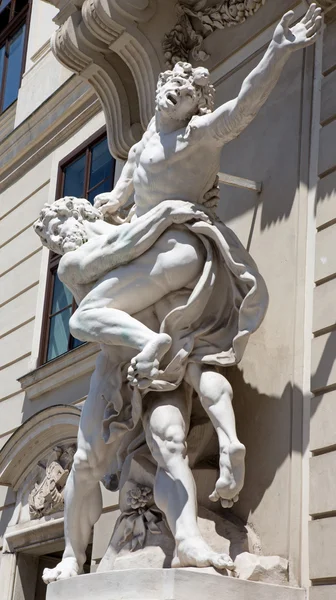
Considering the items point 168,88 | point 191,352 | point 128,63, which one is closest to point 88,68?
point 128,63

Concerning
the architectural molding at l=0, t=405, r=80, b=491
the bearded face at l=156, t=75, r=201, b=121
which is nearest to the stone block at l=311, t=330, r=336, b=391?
the bearded face at l=156, t=75, r=201, b=121

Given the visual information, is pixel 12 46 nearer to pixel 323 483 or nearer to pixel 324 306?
pixel 324 306

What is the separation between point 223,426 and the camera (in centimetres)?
586

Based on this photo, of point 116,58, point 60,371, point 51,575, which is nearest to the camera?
point 51,575

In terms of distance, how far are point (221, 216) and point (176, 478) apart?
2.25 m

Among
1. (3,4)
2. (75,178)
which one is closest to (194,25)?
(75,178)

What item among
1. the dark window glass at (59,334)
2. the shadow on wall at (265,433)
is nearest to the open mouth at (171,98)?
the shadow on wall at (265,433)

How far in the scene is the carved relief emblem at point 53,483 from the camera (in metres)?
9.23

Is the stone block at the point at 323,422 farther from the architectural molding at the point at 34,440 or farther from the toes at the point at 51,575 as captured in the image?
the architectural molding at the point at 34,440

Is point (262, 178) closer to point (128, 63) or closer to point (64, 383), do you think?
point (128, 63)

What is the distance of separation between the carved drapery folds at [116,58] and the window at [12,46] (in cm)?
430

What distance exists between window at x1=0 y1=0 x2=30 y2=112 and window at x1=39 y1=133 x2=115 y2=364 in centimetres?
268

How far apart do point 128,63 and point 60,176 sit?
283cm

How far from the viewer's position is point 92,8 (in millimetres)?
8320
